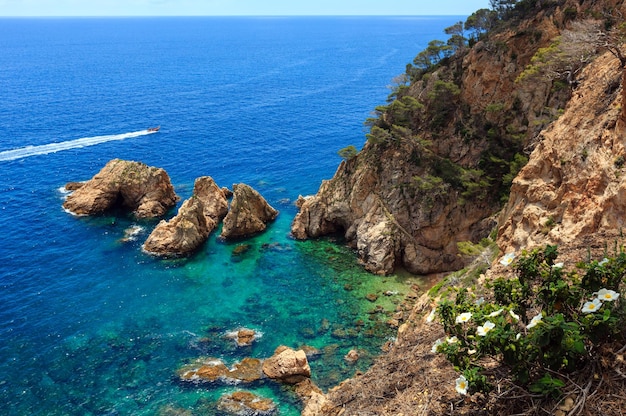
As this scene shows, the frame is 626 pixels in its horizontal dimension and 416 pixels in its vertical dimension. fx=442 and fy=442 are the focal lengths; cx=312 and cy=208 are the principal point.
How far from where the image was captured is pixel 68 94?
105312mm

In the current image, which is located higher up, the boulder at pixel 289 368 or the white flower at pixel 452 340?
the white flower at pixel 452 340

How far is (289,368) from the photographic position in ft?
Answer: 92.4

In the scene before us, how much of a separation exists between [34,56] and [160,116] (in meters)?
125

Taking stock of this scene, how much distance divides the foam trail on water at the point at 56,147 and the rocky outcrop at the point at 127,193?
20820 mm

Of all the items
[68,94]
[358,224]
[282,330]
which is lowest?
[282,330]

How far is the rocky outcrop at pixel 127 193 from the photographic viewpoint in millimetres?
52688

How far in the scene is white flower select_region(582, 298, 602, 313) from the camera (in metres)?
7.52

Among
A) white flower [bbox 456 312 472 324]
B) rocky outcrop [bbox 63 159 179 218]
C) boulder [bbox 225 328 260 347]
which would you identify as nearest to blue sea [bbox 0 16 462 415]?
boulder [bbox 225 328 260 347]

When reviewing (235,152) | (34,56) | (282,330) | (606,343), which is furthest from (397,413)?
(34,56)

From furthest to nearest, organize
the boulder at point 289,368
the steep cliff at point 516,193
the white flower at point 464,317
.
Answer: the boulder at point 289,368, the steep cliff at point 516,193, the white flower at point 464,317

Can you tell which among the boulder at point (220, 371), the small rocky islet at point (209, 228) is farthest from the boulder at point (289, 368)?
the boulder at point (220, 371)

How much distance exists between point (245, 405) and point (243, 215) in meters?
24.3

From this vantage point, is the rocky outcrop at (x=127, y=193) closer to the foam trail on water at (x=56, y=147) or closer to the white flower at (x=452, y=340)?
the foam trail on water at (x=56, y=147)

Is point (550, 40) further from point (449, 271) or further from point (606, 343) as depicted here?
point (606, 343)
